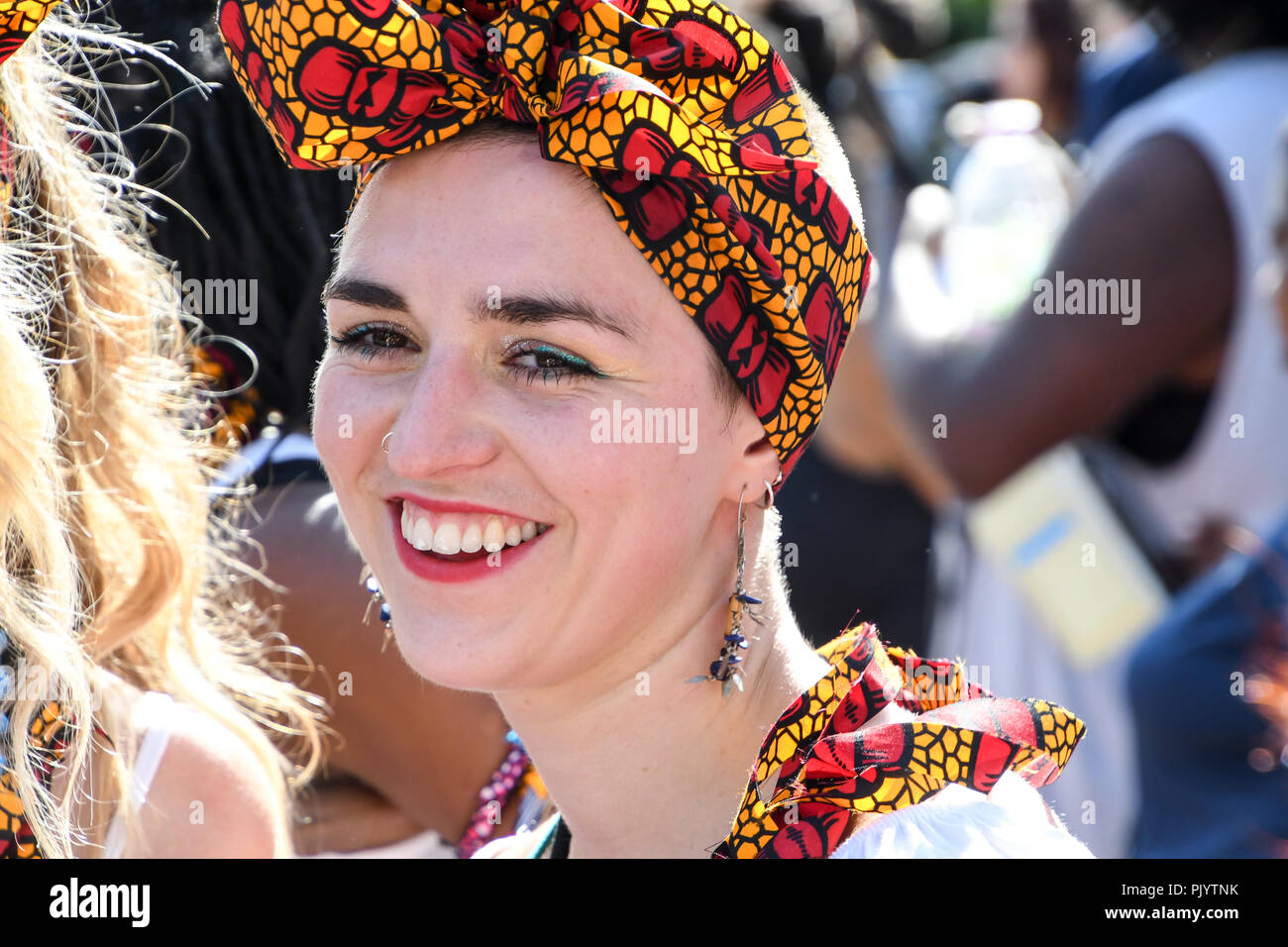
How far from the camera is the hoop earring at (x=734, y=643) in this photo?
1575 millimetres

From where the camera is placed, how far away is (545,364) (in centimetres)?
150

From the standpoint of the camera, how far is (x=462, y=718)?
90.0 inches

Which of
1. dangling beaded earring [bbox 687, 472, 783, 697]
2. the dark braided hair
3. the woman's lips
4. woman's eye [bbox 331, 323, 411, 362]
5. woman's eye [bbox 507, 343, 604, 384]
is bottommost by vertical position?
dangling beaded earring [bbox 687, 472, 783, 697]

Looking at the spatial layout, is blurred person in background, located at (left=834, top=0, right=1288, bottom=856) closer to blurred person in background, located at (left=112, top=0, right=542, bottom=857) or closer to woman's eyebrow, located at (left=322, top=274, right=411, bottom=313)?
blurred person in background, located at (left=112, top=0, right=542, bottom=857)

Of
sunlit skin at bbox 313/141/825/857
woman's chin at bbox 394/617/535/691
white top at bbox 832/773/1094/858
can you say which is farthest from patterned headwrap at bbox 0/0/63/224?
white top at bbox 832/773/1094/858

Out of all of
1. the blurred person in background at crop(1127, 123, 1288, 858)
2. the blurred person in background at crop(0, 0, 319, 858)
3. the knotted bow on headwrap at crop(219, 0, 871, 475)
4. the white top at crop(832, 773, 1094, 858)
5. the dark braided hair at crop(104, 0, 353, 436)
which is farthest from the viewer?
the blurred person in background at crop(1127, 123, 1288, 858)

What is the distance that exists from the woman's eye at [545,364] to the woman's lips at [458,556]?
158 mm

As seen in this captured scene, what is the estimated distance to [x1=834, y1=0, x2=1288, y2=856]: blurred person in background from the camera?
2973 millimetres

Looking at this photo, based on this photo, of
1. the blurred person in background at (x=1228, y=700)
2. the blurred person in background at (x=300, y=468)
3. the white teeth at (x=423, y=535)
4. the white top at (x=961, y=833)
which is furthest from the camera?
the blurred person in background at (x=1228, y=700)

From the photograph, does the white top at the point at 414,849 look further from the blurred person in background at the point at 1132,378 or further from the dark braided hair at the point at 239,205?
the blurred person in background at the point at 1132,378

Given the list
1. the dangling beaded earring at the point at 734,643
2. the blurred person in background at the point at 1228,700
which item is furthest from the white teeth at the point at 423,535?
the blurred person in background at the point at 1228,700

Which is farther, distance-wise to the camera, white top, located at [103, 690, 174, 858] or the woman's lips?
white top, located at [103, 690, 174, 858]

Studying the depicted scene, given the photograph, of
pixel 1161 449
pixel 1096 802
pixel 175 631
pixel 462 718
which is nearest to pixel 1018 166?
pixel 1161 449

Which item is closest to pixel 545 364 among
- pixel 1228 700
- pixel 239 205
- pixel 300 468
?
pixel 300 468
